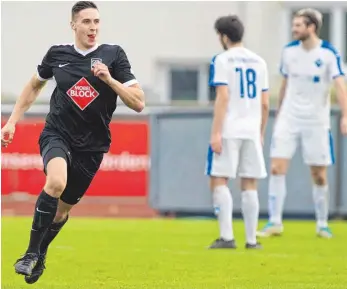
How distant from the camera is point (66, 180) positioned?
8.90 m

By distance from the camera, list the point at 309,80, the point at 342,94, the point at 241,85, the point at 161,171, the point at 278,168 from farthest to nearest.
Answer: the point at 161,171
the point at 278,168
the point at 309,80
the point at 342,94
the point at 241,85

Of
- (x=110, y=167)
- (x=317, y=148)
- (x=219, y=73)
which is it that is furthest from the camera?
(x=110, y=167)

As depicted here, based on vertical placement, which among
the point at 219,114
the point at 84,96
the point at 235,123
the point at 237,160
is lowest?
the point at 237,160

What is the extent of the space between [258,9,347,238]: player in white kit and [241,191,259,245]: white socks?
1.93 m

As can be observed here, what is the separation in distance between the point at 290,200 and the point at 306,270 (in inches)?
323

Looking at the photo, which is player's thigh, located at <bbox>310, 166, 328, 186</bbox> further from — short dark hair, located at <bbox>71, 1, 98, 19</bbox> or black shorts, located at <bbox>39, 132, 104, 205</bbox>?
short dark hair, located at <bbox>71, 1, 98, 19</bbox>

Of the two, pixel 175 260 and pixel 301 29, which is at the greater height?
pixel 301 29

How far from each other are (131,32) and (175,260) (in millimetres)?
20834

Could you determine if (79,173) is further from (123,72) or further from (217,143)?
(217,143)

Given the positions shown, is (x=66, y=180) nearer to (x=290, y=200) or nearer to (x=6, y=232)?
(x=6, y=232)

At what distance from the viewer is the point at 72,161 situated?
30.1 ft

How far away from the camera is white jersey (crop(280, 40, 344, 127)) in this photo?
46.2 feet

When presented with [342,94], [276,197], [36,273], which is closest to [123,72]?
[36,273]

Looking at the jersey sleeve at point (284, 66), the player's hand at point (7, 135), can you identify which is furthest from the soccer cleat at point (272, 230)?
the player's hand at point (7, 135)
